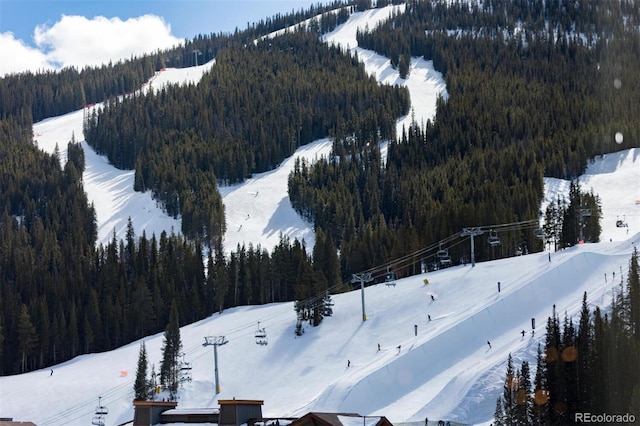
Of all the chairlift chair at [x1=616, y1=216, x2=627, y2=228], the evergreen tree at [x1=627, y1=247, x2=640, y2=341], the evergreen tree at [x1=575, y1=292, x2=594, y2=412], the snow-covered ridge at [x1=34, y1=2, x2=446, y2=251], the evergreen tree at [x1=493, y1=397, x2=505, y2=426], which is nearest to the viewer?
the evergreen tree at [x1=493, y1=397, x2=505, y2=426]

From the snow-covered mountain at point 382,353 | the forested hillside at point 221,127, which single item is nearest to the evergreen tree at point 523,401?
the snow-covered mountain at point 382,353

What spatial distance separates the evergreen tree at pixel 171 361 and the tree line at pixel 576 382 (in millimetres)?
31090

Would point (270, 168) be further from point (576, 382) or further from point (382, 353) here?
point (576, 382)

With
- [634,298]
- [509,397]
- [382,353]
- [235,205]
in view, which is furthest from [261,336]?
[235,205]

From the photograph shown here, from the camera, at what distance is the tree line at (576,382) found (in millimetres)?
41344

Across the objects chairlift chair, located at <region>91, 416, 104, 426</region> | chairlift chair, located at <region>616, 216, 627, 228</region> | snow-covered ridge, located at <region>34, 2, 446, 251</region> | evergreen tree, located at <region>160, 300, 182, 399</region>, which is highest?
snow-covered ridge, located at <region>34, 2, 446, 251</region>

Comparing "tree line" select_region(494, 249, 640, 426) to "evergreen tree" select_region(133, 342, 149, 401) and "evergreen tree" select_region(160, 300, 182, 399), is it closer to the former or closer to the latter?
"evergreen tree" select_region(160, 300, 182, 399)

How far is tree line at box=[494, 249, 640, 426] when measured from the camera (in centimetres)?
4134

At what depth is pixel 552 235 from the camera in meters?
92.1

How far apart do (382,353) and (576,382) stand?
20124 millimetres

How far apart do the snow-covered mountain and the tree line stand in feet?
10.3

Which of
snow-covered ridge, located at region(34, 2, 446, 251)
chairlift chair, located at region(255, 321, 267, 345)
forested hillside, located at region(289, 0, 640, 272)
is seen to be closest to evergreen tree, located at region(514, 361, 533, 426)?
chairlift chair, located at region(255, 321, 267, 345)

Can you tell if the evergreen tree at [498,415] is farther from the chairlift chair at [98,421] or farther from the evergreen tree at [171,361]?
the evergreen tree at [171,361]

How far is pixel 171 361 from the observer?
6756 cm
